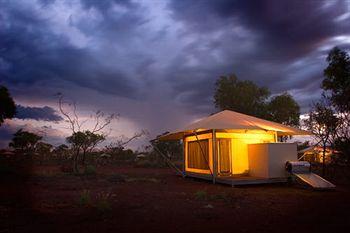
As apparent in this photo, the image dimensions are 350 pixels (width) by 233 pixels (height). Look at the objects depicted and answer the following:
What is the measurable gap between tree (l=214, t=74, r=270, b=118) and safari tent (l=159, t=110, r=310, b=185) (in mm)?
12183

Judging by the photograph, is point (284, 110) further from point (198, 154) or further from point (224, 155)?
point (224, 155)

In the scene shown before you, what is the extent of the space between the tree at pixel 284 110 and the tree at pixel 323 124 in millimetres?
11131

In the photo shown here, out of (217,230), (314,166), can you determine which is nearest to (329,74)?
(314,166)

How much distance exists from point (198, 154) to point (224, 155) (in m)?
1.91

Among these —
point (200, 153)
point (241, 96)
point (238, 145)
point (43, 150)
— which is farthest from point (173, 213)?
point (43, 150)

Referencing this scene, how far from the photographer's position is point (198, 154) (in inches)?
614

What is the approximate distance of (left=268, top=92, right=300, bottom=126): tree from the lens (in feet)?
88.8

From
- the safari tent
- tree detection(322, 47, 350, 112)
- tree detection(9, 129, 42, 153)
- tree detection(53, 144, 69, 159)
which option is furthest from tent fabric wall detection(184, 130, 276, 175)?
tree detection(9, 129, 42, 153)

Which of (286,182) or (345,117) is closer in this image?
(286,182)

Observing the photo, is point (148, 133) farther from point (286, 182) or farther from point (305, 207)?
point (305, 207)

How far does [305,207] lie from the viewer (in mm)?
7254

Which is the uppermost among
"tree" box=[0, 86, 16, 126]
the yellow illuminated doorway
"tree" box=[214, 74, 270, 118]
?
"tree" box=[214, 74, 270, 118]

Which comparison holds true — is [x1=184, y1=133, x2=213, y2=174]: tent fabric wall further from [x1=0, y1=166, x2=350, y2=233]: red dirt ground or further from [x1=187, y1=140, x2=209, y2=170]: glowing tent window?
[x1=0, y1=166, x2=350, y2=233]: red dirt ground

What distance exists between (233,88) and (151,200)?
66.5 feet
